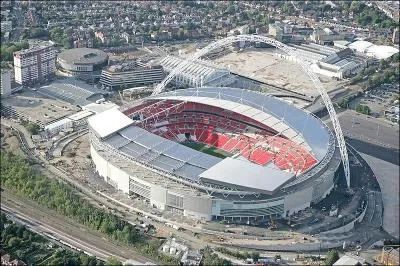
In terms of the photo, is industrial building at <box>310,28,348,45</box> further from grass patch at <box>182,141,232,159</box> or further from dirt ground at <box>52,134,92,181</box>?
dirt ground at <box>52,134,92,181</box>

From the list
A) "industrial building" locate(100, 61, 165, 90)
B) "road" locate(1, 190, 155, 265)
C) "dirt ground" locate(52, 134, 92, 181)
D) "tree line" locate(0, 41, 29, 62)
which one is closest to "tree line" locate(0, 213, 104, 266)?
"road" locate(1, 190, 155, 265)

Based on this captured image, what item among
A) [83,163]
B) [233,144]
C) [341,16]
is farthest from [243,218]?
[341,16]

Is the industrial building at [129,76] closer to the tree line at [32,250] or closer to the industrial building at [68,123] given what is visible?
the industrial building at [68,123]

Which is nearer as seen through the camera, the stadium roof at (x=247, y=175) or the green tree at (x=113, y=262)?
the green tree at (x=113, y=262)

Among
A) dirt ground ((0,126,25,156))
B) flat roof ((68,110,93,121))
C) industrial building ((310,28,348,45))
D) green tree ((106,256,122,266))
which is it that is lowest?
green tree ((106,256,122,266))

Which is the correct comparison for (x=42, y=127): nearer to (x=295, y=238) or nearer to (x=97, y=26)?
(x=295, y=238)

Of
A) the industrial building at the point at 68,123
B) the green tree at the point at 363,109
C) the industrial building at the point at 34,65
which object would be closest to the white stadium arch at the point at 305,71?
the green tree at the point at 363,109

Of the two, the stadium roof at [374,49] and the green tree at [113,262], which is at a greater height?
the stadium roof at [374,49]

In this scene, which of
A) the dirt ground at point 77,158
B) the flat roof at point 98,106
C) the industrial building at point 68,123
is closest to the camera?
the dirt ground at point 77,158
